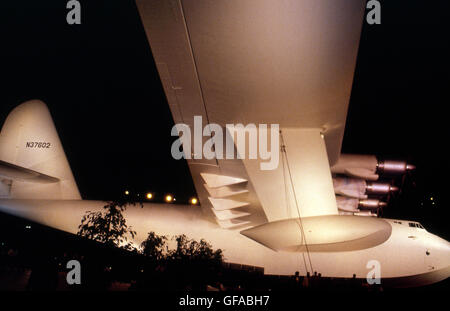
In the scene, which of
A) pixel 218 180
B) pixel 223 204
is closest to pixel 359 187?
pixel 223 204

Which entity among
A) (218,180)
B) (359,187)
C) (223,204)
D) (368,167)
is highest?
(368,167)

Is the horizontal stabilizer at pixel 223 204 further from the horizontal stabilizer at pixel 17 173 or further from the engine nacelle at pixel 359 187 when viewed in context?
the horizontal stabilizer at pixel 17 173

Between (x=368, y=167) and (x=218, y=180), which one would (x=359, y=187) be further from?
(x=218, y=180)

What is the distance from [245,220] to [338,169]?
11.1 ft

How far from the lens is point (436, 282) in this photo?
695cm

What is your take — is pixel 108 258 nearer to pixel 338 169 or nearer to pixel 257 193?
pixel 257 193

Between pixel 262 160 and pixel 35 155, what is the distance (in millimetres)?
8144

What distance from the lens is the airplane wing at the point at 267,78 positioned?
3244 mm

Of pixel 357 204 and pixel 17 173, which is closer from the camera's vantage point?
pixel 17 173

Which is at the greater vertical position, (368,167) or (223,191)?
(368,167)

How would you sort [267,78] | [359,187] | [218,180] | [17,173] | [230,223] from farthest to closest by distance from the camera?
[359,187], [230,223], [17,173], [218,180], [267,78]

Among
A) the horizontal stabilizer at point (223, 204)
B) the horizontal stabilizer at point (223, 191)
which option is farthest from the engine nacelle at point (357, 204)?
the horizontal stabilizer at point (223, 191)

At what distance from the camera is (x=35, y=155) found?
955 cm
